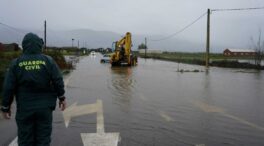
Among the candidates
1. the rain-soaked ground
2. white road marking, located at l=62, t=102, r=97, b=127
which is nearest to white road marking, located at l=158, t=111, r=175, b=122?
the rain-soaked ground

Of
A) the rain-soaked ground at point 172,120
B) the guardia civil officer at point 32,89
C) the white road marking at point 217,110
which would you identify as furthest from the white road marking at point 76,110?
the guardia civil officer at point 32,89

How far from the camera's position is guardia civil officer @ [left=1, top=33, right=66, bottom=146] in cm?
573

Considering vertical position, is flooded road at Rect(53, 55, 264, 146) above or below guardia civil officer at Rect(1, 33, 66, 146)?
below

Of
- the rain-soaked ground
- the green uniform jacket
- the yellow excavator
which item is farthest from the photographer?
the yellow excavator

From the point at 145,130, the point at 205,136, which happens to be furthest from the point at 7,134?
the point at 205,136

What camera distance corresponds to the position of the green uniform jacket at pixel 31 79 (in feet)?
18.8

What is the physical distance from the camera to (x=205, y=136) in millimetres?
8406

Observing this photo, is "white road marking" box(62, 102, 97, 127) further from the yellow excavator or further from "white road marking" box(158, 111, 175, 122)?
the yellow excavator

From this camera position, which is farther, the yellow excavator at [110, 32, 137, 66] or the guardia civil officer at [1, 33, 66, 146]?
the yellow excavator at [110, 32, 137, 66]

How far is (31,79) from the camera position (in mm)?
5691

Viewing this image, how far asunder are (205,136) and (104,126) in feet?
7.23

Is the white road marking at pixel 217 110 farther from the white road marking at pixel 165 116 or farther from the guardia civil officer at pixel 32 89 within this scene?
the guardia civil officer at pixel 32 89

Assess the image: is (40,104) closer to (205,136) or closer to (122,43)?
(205,136)

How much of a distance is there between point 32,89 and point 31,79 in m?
0.15
